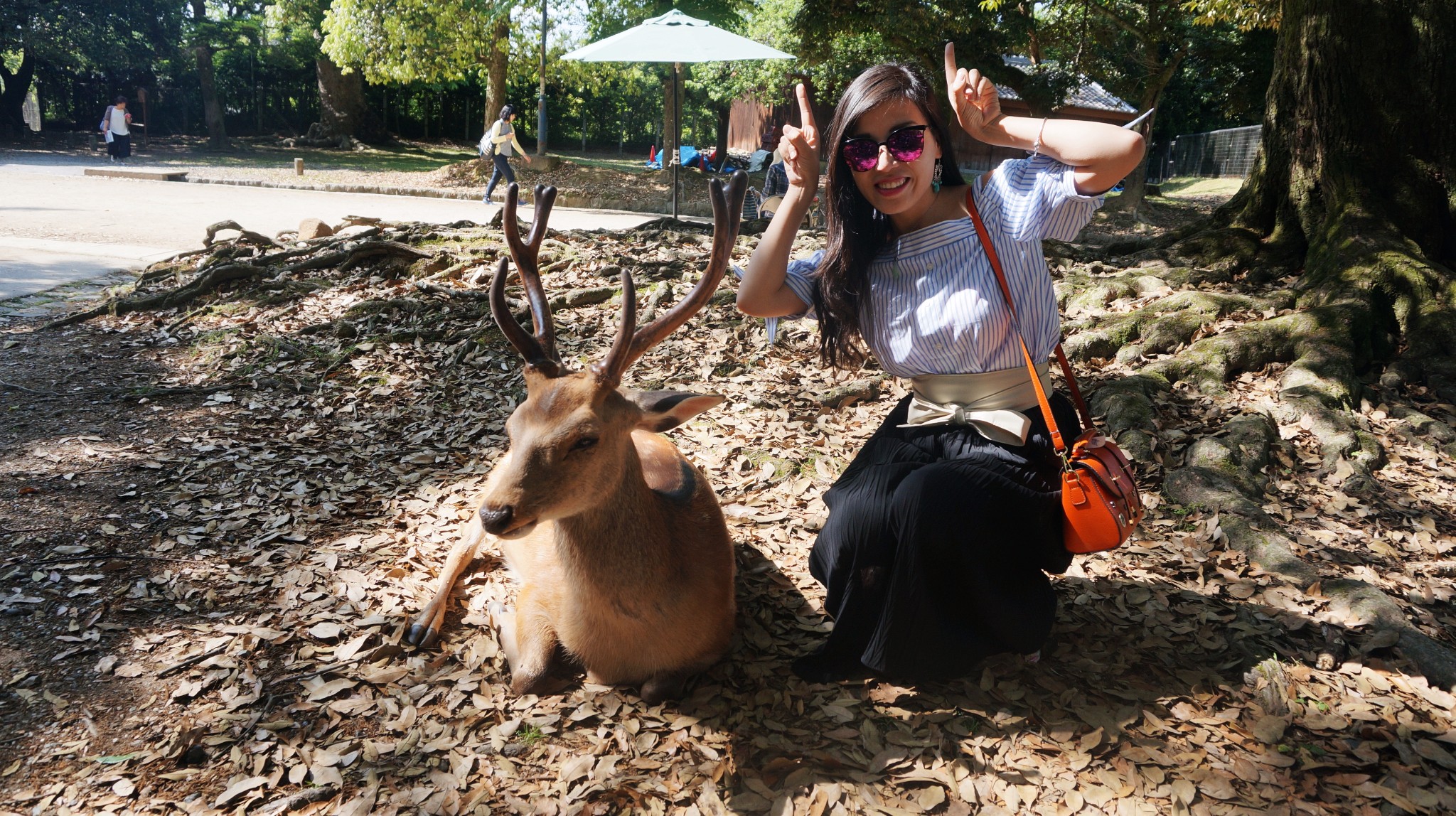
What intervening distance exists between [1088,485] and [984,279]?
720 mm

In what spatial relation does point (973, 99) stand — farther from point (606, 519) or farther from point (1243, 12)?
point (1243, 12)

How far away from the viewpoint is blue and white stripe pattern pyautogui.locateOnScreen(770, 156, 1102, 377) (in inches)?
112

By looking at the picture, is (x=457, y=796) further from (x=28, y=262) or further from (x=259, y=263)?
(x=28, y=262)

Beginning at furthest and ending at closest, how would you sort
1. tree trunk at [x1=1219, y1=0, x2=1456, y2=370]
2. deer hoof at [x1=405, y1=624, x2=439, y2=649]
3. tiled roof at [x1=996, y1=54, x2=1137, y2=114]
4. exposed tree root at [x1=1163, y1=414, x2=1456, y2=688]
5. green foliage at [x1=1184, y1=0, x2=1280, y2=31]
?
tiled roof at [x1=996, y1=54, x2=1137, y2=114] < green foliage at [x1=1184, y1=0, x2=1280, y2=31] < tree trunk at [x1=1219, y1=0, x2=1456, y2=370] < deer hoof at [x1=405, y1=624, x2=439, y2=649] < exposed tree root at [x1=1163, y1=414, x2=1456, y2=688]

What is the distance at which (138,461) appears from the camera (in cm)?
495

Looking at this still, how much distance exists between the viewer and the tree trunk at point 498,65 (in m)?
20.3

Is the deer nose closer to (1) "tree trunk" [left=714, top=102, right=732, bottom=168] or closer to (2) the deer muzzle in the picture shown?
(2) the deer muzzle

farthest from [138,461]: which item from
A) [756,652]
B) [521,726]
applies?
[756,652]

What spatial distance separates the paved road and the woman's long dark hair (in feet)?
28.3

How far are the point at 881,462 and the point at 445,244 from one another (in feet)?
21.6

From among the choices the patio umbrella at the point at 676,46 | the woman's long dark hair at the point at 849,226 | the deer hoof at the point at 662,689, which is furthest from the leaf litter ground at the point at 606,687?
the patio umbrella at the point at 676,46

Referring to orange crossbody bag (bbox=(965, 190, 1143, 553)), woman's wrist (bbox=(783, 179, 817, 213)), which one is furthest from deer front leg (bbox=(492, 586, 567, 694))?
orange crossbody bag (bbox=(965, 190, 1143, 553))

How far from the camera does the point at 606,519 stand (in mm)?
2990

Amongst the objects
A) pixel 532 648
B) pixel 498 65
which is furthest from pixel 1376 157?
pixel 498 65
